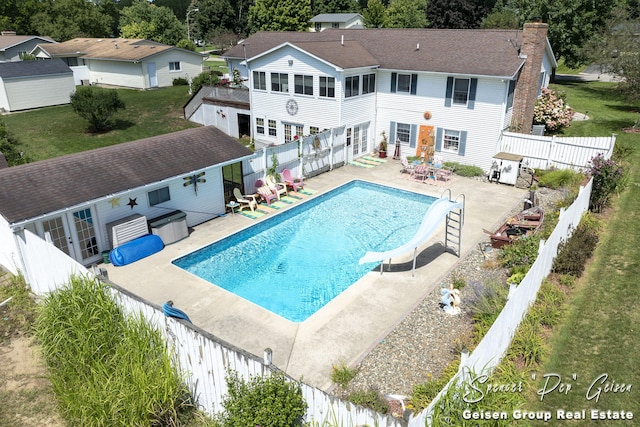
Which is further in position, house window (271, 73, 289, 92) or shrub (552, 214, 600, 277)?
house window (271, 73, 289, 92)

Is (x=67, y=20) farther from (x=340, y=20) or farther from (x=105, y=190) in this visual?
(x=105, y=190)

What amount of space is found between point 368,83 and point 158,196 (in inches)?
585

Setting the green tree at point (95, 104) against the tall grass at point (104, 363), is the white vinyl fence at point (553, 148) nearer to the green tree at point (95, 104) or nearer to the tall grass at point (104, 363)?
the tall grass at point (104, 363)

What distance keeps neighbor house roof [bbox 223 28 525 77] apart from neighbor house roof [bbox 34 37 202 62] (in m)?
24.3

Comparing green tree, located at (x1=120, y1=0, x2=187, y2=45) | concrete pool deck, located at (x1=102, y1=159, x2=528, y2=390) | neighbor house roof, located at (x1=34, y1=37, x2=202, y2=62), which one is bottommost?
concrete pool deck, located at (x1=102, y1=159, x2=528, y2=390)

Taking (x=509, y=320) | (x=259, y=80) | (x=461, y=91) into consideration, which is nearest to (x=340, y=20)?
(x=259, y=80)

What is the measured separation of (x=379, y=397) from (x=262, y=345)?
3.33 meters

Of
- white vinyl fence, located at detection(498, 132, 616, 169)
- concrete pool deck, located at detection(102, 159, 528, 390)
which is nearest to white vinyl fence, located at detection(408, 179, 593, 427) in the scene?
concrete pool deck, located at detection(102, 159, 528, 390)

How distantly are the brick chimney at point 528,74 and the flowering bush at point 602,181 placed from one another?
736cm

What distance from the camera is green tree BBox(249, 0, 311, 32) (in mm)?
70125

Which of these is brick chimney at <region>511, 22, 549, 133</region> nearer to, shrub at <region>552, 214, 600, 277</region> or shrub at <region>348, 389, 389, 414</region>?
shrub at <region>552, 214, 600, 277</region>

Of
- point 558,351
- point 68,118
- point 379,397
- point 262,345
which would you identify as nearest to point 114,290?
point 262,345

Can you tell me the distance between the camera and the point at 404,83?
25844 millimetres

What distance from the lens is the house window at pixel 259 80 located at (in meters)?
27.3
